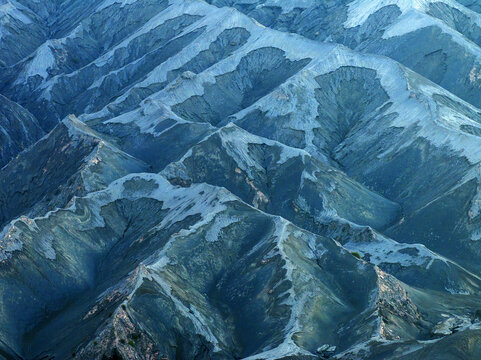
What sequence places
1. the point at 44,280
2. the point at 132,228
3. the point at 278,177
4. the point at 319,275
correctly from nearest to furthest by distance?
the point at 319,275, the point at 44,280, the point at 132,228, the point at 278,177

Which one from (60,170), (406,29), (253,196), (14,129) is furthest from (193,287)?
(14,129)

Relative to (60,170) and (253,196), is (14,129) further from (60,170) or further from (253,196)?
(253,196)

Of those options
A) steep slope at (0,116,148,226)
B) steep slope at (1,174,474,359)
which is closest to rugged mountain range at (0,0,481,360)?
steep slope at (1,174,474,359)

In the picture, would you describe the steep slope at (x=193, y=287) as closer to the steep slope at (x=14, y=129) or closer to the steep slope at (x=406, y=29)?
the steep slope at (x=406, y=29)

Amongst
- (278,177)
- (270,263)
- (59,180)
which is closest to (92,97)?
(59,180)

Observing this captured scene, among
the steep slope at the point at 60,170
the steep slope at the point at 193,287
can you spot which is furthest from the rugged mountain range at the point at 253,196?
the steep slope at the point at 60,170

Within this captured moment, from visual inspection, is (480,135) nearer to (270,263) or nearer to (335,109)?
(335,109)

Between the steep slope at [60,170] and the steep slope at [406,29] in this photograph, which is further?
Result: the steep slope at [406,29]

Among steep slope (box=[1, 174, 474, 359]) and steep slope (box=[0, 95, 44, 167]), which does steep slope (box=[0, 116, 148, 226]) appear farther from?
steep slope (box=[0, 95, 44, 167])
